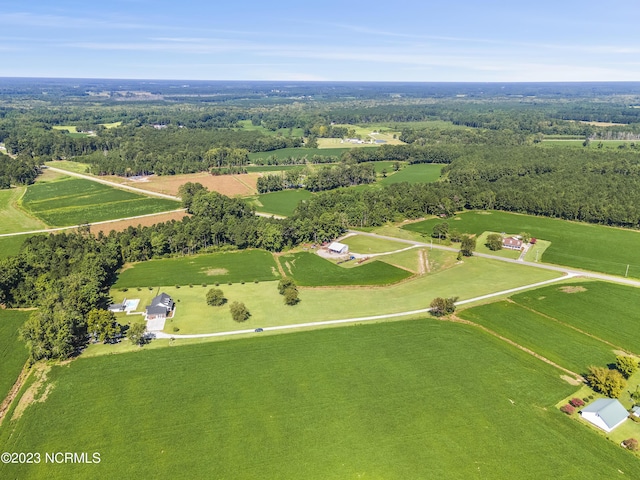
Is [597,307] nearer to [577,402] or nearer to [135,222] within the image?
[577,402]

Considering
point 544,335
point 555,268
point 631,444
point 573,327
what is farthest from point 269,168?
point 631,444

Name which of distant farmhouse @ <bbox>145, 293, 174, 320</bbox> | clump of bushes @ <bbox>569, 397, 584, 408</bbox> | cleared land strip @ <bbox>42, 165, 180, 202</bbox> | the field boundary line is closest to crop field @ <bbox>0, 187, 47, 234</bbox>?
cleared land strip @ <bbox>42, 165, 180, 202</bbox>

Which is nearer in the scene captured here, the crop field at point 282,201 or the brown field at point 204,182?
the crop field at point 282,201

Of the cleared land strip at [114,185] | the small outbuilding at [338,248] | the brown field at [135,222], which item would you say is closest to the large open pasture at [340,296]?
the small outbuilding at [338,248]

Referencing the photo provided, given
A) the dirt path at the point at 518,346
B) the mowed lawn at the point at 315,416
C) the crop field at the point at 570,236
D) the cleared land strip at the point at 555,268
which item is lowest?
the mowed lawn at the point at 315,416

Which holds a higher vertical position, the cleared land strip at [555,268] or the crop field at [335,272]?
the cleared land strip at [555,268]

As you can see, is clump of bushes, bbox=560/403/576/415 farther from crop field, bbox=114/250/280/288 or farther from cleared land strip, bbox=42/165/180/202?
cleared land strip, bbox=42/165/180/202

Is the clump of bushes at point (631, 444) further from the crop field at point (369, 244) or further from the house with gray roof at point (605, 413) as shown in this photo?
the crop field at point (369, 244)

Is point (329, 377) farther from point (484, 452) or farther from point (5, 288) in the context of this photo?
point (5, 288)
